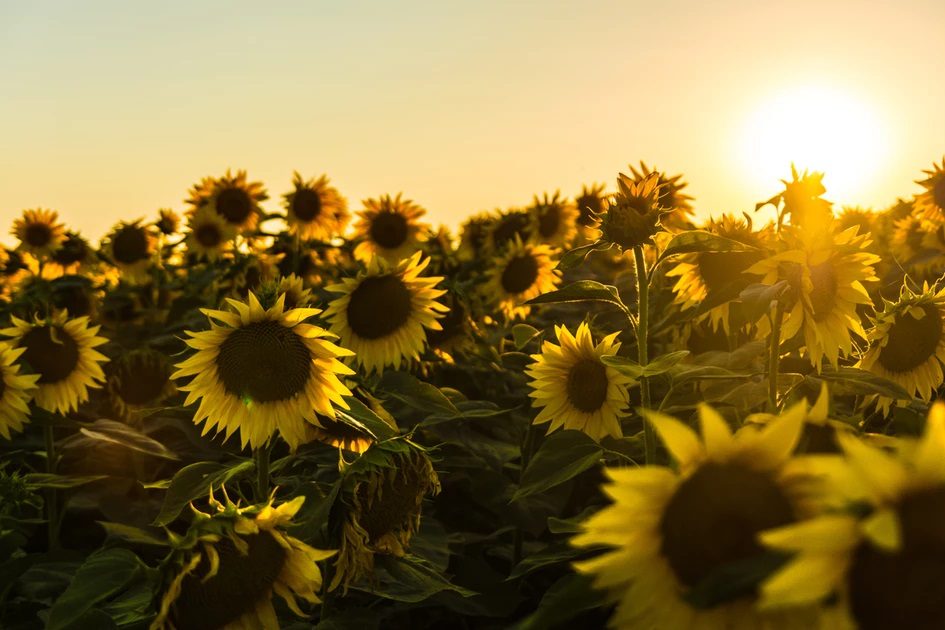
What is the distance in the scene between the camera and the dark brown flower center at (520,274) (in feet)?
21.3

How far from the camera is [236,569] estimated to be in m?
2.12

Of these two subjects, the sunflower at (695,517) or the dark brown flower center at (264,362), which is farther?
the dark brown flower center at (264,362)

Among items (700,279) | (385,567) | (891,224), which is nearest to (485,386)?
(700,279)

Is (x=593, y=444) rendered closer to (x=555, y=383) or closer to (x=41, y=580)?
(x=555, y=383)

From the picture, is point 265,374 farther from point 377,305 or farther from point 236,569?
point 377,305

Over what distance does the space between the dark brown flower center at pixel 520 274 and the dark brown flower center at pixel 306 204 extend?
1.97m

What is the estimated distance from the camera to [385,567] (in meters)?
2.75

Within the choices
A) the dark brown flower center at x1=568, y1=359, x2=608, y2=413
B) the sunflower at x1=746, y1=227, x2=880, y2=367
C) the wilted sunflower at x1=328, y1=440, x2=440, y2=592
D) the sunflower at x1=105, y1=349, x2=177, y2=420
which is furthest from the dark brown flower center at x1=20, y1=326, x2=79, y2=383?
the sunflower at x1=746, y1=227, x2=880, y2=367

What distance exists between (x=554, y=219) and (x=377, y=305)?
3990mm

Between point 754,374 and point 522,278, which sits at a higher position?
point 522,278

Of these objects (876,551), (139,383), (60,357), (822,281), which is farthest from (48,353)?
A: (876,551)

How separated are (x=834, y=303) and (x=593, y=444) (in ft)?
2.48

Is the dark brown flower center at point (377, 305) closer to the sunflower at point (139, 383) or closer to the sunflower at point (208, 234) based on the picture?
the sunflower at point (139, 383)

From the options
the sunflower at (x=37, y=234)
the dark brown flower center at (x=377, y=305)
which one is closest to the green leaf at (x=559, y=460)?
the dark brown flower center at (x=377, y=305)
